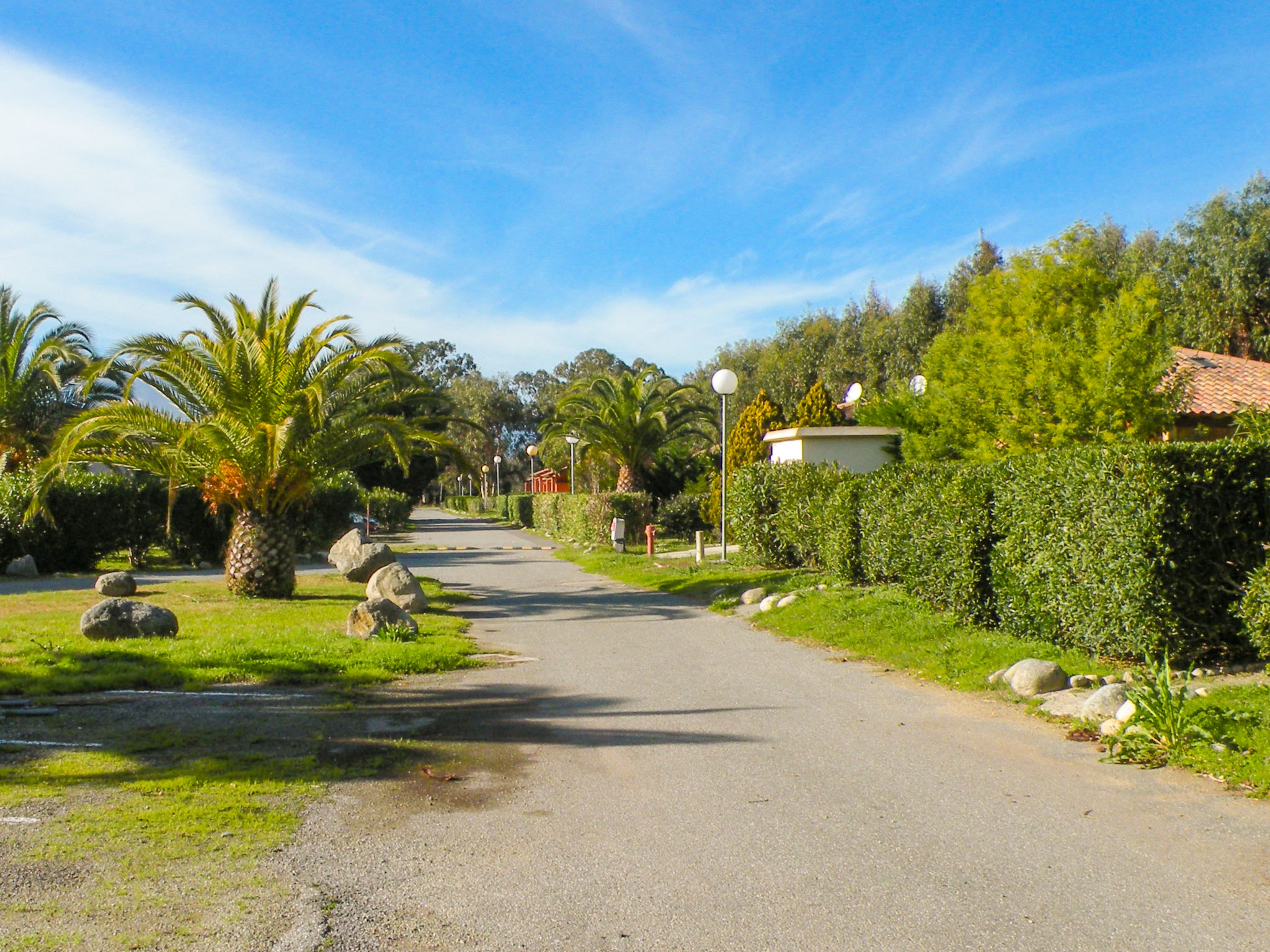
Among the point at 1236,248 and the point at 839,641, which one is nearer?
the point at 839,641

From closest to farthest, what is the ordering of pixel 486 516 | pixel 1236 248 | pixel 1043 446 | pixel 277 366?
pixel 277 366 → pixel 1043 446 → pixel 1236 248 → pixel 486 516

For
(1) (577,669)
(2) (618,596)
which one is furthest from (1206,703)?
(2) (618,596)

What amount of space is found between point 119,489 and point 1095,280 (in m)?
22.8

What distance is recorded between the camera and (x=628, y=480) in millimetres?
33688

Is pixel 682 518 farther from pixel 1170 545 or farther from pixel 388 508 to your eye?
pixel 1170 545

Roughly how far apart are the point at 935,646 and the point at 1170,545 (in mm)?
2799

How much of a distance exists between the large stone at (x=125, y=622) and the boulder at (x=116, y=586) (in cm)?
469

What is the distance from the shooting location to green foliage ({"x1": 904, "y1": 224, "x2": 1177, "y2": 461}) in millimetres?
19703

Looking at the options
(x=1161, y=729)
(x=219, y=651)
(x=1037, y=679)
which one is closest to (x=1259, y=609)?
(x=1037, y=679)

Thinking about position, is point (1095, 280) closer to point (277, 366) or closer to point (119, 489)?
point (277, 366)

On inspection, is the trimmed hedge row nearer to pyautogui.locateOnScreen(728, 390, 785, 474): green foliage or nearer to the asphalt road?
the asphalt road

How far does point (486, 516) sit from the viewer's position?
2837 inches

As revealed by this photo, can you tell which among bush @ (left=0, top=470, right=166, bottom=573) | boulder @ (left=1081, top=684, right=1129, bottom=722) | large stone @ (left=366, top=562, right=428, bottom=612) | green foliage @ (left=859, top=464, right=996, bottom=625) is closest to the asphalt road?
boulder @ (left=1081, top=684, right=1129, bottom=722)

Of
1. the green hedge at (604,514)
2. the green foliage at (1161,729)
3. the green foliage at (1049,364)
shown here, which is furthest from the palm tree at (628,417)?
the green foliage at (1161,729)
